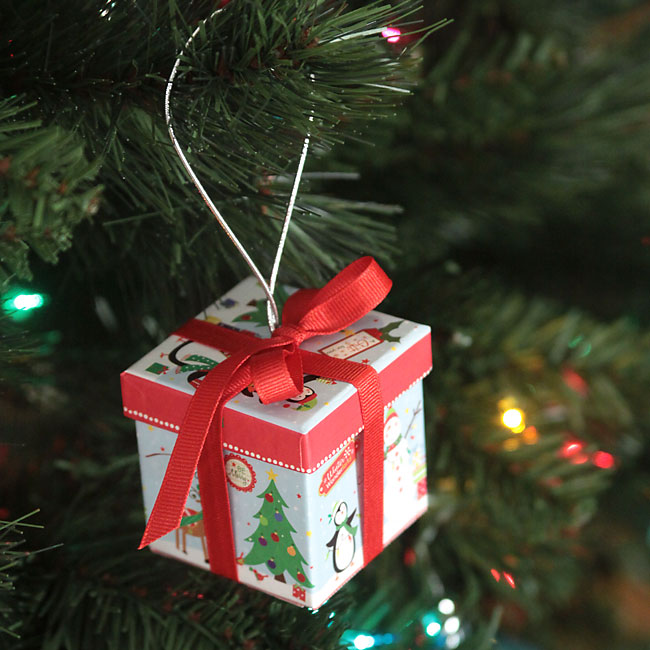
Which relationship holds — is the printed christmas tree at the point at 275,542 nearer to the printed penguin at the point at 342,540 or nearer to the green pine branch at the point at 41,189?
the printed penguin at the point at 342,540

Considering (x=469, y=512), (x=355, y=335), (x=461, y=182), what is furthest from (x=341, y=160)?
(x=469, y=512)

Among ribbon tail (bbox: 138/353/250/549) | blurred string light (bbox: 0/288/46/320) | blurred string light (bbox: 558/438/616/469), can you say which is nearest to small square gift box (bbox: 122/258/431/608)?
ribbon tail (bbox: 138/353/250/549)

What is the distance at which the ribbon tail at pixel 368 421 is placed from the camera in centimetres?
59

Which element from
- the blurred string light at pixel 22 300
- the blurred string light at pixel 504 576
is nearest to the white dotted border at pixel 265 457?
the blurred string light at pixel 22 300

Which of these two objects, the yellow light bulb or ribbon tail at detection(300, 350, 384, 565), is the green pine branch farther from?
the yellow light bulb

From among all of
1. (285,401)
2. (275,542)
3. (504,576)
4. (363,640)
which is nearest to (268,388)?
(285,401)

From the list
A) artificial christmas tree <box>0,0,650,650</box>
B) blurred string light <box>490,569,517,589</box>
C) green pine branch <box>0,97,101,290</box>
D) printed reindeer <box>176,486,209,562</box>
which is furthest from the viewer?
blurred string light <box>490,569,517,589</box>

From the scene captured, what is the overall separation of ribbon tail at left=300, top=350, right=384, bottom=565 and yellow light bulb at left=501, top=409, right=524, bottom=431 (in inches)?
7.0

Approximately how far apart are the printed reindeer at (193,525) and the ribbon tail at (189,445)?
0.06 meters

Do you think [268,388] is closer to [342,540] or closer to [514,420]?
[342,540]

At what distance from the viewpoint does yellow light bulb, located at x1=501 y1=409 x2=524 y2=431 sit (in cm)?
78

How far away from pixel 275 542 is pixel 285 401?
0.11 metres

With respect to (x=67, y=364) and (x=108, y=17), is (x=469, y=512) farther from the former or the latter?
(x=108, y=17)

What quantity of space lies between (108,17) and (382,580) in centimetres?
50
